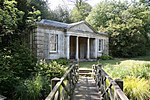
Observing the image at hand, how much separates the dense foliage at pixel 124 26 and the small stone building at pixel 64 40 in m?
3.90

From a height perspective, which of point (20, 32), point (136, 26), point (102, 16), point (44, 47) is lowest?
point (44, 47)

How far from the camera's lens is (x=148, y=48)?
3578 centimetres

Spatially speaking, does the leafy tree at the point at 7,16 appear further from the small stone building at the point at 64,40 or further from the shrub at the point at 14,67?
the small stone building at the point at 64,40

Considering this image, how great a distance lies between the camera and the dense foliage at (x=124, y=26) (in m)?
28.8

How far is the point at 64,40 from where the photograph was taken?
63.3ft

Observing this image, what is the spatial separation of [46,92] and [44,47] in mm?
9527

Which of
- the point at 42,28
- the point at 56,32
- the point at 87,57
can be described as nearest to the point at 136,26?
the point at 87,57

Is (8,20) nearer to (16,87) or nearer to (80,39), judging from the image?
(16,87)

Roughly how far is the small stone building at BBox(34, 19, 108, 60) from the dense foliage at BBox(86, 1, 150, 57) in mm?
3898

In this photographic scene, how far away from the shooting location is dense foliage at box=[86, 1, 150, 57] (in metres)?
28.8

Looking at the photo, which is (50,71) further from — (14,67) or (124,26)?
(124,26)

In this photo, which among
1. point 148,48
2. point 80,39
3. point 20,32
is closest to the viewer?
point 20,32

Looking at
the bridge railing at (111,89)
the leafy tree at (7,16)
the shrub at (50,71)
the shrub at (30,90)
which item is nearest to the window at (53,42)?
the leafy tree at (7,16)

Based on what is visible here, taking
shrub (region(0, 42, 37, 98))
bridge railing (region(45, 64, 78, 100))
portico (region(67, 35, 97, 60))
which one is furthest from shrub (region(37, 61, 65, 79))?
portico (region(67, 35, 97, 60))
